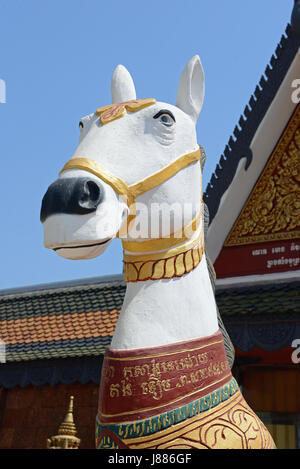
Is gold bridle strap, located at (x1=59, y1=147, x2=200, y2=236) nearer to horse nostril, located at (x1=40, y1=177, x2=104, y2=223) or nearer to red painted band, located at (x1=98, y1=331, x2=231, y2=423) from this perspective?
horse nostril, located at (x1=40, y1=177, x2=104, y2=223)

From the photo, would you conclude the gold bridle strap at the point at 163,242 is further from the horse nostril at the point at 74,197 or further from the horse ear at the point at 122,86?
the horse ear at the point at 122,86

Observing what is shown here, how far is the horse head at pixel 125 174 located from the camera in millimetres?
1734

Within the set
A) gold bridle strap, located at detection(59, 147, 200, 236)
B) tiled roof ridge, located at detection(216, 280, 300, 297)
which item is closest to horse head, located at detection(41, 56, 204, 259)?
gold bridle strap, located at detection(59, 147, 200, 236)

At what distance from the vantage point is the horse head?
1734 mm

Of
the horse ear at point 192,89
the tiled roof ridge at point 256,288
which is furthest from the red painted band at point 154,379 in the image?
the tiled roof ridge at point 256,288

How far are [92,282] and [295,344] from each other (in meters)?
5.08

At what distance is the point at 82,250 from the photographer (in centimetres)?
179

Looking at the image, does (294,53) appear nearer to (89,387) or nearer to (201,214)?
(201,214)

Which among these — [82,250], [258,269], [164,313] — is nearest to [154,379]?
[164,313]

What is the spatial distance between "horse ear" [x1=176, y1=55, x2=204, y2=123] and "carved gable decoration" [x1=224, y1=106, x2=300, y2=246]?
3.26 meters

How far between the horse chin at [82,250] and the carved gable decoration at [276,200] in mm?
3711
